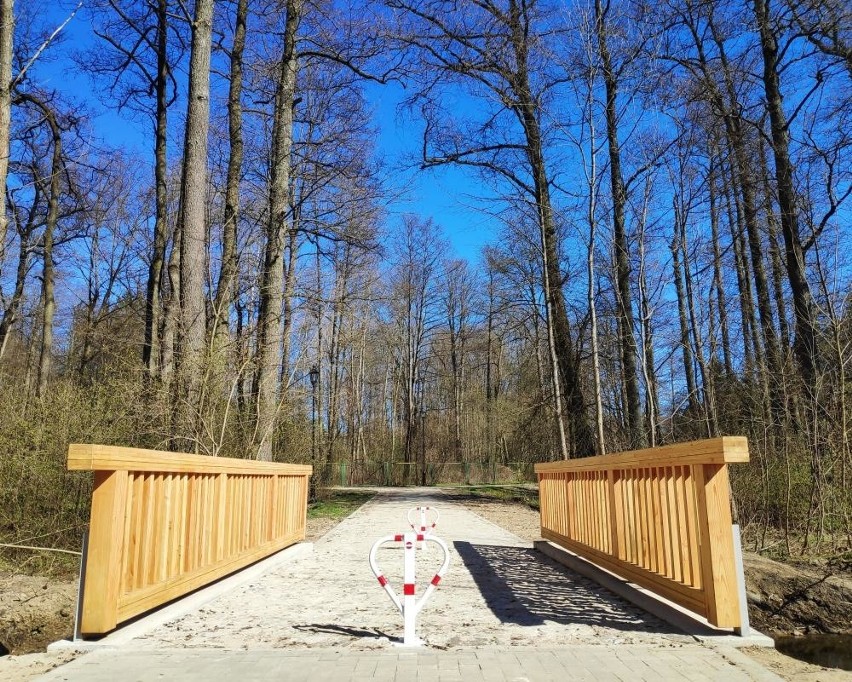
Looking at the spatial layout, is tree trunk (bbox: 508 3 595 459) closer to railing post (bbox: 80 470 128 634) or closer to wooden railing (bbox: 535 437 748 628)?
wooden railing (bbox: 535 437 748 628)

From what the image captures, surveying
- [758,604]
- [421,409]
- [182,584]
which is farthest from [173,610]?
[421,409]

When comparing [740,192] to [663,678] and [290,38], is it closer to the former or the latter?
[290,38]

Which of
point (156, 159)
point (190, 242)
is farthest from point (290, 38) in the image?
point (190, 242)

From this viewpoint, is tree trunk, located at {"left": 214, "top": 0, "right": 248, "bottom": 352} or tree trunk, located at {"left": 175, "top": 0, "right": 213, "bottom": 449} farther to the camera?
tree trunk, located at {"left": 214, "top": 0, "right": 248, "bottom": 352}

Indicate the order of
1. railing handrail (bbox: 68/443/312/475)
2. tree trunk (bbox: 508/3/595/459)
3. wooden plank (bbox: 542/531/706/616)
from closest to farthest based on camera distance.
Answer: railing handrail (bbox: 68/443/312/475)
wooden plank (bbox: 542/531/706/616)
tree trunk (bbox: 508/3/595/459)

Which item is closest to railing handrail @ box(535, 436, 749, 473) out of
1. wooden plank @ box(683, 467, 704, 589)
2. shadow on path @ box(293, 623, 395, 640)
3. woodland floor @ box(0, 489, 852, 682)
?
wooden plank @ box(683, 467, 704, 589)

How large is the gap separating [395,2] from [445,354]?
33059 millimetres

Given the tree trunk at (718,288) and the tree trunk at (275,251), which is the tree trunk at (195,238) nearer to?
the tree trunk at (275,251)

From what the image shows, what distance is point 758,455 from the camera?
915 centimetres

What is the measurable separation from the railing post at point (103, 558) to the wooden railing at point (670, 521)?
385 centimetres

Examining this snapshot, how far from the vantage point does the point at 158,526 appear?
4.88 metres

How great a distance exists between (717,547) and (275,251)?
36.8 ft

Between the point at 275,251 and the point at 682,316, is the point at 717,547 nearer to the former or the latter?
the point at 275,251

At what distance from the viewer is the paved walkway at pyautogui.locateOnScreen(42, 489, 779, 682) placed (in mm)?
3737
